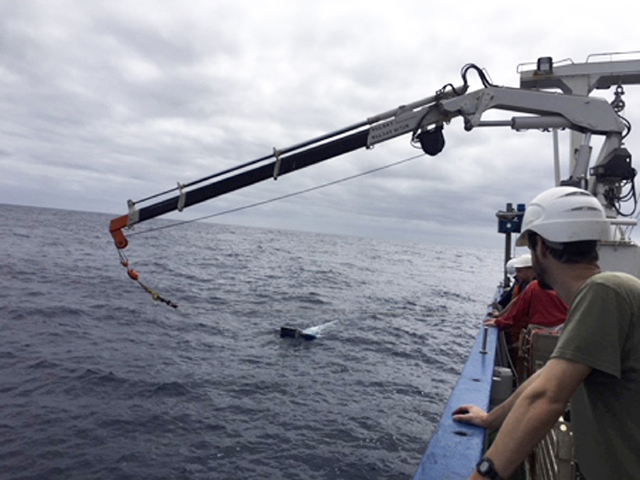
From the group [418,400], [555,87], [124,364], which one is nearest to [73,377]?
[124,364]

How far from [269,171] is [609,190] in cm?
594

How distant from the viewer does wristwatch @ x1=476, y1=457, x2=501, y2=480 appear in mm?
1618

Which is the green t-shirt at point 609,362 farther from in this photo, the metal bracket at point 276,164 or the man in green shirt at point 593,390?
the metal bracket at point 276,164

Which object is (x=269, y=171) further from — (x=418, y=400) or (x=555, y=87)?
(x=555, y=87)

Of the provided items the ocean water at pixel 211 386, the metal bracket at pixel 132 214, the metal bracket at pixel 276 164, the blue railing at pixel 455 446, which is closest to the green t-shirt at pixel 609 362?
the blue railing at pixel 455 446

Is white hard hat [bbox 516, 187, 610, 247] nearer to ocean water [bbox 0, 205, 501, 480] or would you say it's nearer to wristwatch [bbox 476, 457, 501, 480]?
wristwatch [bbox 476, 457, 501, 480]

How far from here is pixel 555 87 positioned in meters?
9.92

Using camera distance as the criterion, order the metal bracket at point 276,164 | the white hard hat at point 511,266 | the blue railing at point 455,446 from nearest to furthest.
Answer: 1. the blue railing at point 455,446
2. the metal bracket at point 276,164
3. the white hard hat at point 511,266

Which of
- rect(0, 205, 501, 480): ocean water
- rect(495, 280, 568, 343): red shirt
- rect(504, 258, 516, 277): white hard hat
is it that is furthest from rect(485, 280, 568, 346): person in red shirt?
rect(0, 205, 501, 480): ocean water

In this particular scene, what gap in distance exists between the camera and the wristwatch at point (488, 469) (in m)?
1.62

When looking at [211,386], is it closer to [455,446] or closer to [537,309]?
[537,309]

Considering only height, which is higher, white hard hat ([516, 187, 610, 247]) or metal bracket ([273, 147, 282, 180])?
metal bracket ([273, 147, 282, 180])

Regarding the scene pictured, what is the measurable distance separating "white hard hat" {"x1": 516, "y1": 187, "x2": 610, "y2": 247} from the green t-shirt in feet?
0.91

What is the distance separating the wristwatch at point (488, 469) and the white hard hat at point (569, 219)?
3.12 feet
